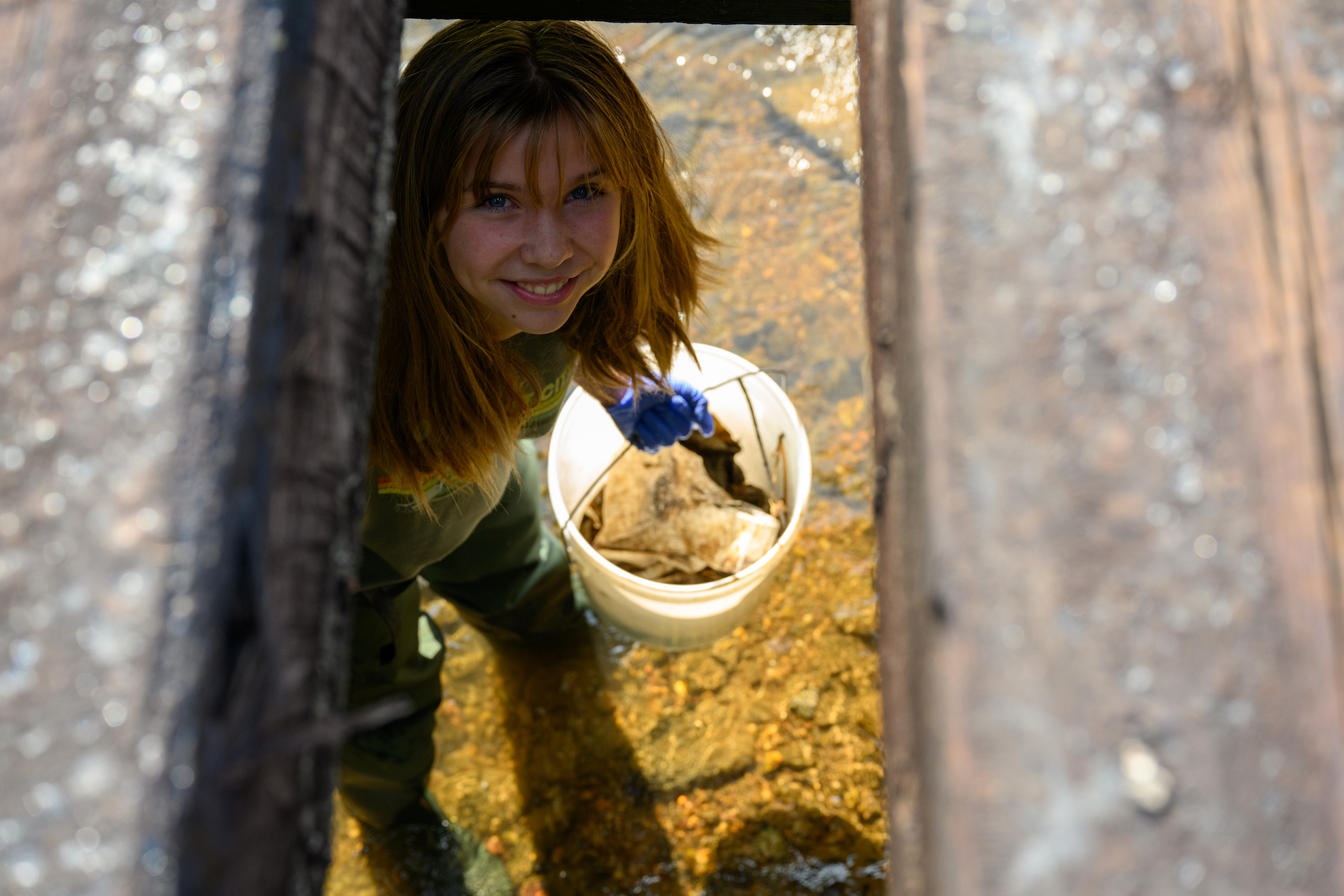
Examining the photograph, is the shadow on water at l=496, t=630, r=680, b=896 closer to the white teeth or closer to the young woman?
the young woman

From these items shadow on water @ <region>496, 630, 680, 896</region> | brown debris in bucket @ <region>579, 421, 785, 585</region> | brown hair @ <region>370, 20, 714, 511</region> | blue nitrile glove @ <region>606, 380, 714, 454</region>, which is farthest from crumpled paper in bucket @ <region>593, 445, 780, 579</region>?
brown hair @ <region>370, 20, 714, 511</region>

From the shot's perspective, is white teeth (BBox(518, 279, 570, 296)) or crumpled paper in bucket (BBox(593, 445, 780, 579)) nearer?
white teeth (BBox(518, 279, 570, 296))

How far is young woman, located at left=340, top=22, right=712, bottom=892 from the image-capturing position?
172 cm

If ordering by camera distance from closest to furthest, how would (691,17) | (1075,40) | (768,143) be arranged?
(1075,40) < (691,17) < (768,143)

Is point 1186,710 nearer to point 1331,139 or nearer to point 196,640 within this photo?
point 1331,139

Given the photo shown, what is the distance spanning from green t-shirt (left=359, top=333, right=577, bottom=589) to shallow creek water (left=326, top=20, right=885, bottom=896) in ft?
3.36

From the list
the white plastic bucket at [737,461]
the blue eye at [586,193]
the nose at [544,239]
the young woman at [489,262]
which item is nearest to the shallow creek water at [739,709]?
the white plastic bucket at [737,461]

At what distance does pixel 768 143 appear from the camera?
3.87 metres

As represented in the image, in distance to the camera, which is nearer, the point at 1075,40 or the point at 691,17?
the point at 1075,40

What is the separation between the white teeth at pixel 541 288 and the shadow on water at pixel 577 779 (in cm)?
168

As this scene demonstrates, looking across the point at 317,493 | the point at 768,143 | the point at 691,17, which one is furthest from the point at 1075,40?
the point at 768,143

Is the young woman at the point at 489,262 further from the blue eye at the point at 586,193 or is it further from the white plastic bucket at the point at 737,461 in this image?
the white plastic bucket at the point at 737,461

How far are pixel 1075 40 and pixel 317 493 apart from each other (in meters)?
0.58

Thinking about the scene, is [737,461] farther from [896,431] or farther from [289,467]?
[289,467]
